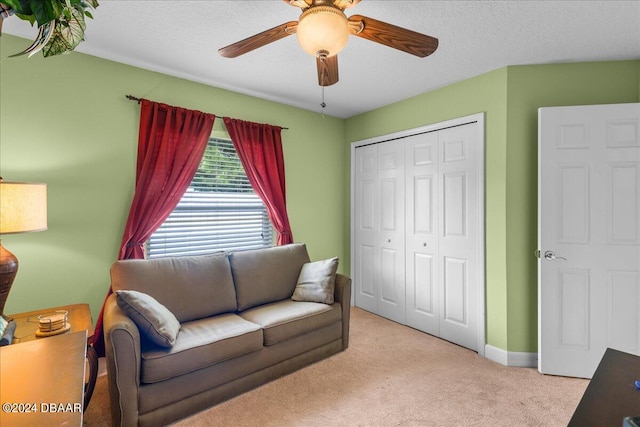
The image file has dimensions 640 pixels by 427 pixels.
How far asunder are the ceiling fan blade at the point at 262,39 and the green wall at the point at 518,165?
2043 mm

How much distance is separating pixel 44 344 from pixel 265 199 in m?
2.72

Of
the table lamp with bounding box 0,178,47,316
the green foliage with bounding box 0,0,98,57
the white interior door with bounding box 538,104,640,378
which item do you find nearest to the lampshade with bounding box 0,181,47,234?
the table lamp with bounding box 0,178,47,316

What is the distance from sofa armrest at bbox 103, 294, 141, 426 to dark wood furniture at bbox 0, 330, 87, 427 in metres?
1.12

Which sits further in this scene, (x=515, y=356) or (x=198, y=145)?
(x=198, y=145)

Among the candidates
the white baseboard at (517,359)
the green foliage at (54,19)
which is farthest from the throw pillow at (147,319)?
the white baseboard at (517,359)

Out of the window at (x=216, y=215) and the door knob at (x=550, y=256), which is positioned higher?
the window at (x=216, y=215)

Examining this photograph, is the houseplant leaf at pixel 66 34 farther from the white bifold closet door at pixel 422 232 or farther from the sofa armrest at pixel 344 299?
the white bifold closet door at pixel 422 232

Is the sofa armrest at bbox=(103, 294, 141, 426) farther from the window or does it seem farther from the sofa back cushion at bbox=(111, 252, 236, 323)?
the window

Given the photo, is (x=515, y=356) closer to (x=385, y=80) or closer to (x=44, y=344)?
(x=385, y=80)

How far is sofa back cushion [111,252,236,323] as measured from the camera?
228 cm

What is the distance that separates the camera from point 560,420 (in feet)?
6.31

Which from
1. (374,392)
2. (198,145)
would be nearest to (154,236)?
(198,145)

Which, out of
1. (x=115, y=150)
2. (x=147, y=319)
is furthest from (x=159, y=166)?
(x=147, y=319)

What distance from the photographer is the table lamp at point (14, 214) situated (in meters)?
1.69
